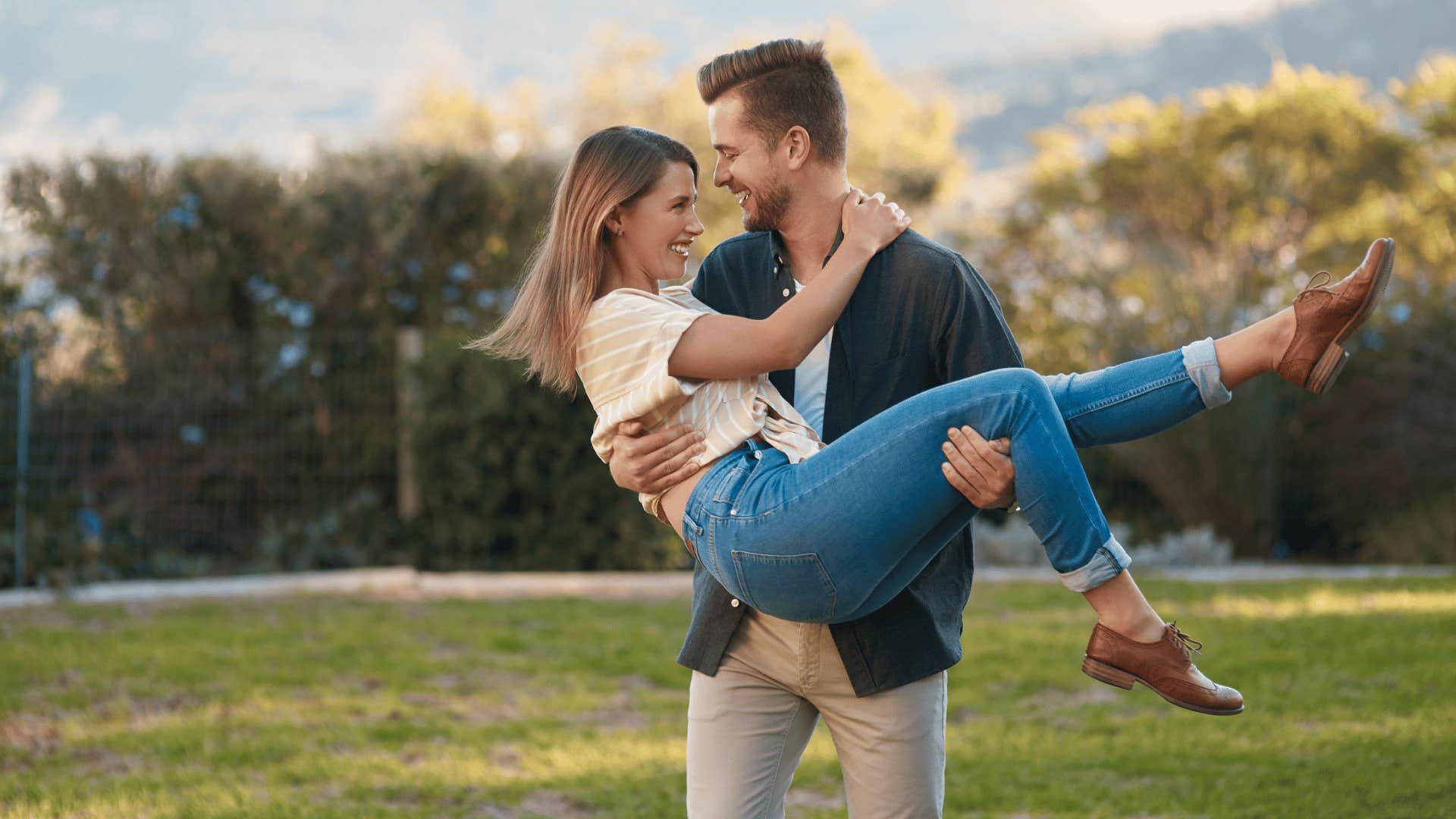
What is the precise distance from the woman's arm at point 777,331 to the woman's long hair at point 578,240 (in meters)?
0.25

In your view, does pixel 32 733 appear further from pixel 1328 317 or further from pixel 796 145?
pixel 1328 317

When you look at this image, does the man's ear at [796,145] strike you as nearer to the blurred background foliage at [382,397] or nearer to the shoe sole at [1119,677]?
the shoe sole at [1119,677]

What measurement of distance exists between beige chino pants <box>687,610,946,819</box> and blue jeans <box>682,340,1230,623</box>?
0.64 ft

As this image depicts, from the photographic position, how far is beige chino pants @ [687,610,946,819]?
245cm

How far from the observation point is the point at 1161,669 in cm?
231

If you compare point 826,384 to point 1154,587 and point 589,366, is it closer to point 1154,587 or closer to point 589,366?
point 589,366

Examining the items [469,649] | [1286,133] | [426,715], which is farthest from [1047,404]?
[1286,133]

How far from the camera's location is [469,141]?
23.8m

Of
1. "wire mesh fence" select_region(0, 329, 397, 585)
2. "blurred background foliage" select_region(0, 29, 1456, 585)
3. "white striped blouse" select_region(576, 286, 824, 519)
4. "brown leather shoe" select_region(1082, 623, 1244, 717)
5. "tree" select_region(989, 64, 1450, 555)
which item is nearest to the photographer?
"brown leather shoe" select_region(1082, 623, 1244, 717)

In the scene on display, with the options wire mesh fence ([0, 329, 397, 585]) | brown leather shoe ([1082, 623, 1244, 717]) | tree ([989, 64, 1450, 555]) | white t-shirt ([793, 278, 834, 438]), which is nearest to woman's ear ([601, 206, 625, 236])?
white t-shirt ([793, 278, 834, 438])

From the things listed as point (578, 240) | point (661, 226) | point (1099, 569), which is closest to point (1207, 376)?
point (1099, 569)

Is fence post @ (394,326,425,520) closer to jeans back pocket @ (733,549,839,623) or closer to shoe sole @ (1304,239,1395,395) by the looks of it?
jeans back pocket @ (733,549,839,623)

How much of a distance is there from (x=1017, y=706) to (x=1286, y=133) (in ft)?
46.5

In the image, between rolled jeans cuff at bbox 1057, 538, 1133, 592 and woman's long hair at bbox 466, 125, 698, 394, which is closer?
rolled jeans cuff at bbox 1057, 538, 1133, 592
